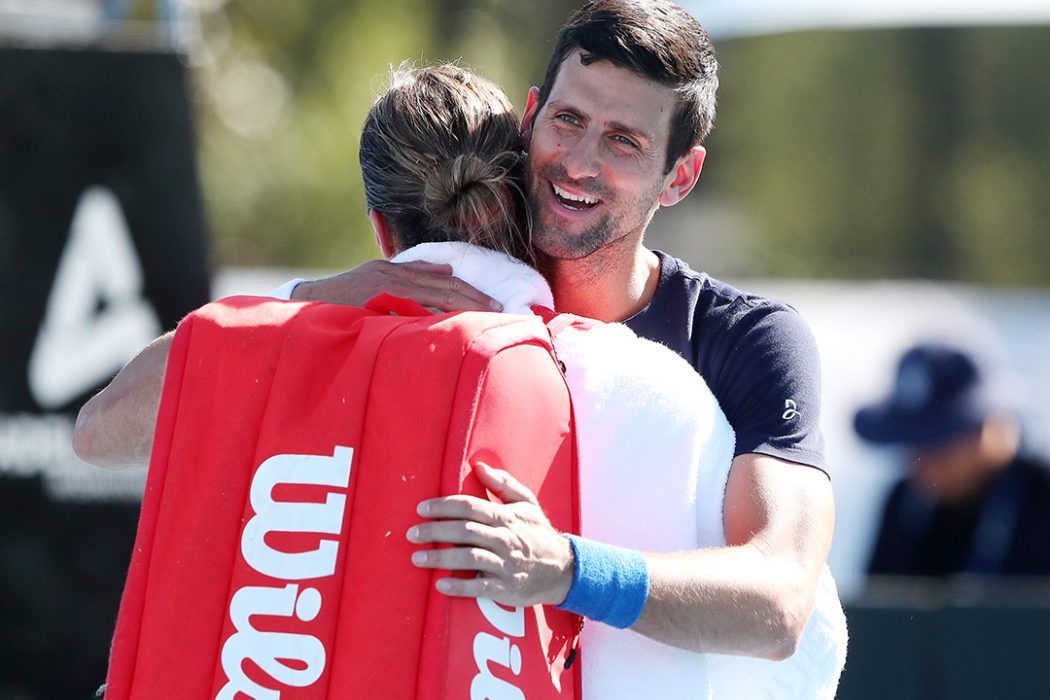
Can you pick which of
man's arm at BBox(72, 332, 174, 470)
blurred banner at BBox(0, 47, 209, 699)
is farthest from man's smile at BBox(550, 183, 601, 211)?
blurred banner at BBox(0, 47, 209, 699)

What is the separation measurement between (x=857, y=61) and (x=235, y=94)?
885 centimetres

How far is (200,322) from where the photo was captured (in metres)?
1.55

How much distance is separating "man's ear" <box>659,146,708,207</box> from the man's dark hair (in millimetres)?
28

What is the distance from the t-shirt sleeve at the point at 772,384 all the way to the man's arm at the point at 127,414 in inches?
34.1

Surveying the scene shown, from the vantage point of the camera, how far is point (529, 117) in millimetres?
2211

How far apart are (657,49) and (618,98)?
0.35 ft

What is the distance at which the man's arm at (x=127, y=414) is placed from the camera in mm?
1718

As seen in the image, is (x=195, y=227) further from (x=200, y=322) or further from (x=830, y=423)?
(x=830, y=423)

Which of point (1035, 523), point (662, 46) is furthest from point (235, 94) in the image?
point (662, 46)

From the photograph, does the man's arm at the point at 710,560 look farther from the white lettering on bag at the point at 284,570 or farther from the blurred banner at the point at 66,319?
the blurred banner at the point at 66,319

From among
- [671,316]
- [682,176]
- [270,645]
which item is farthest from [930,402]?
[270,645]

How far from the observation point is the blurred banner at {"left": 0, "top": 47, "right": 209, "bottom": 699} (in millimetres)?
3293

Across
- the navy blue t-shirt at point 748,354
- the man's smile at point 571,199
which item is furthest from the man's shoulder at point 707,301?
the man's smile at point 571,199

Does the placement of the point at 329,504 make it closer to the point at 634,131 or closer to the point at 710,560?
the point at 710,560
